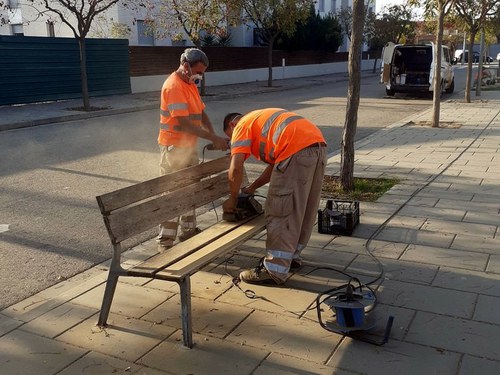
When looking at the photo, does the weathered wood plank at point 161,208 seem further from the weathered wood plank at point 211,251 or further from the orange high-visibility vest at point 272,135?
the orange high-visibility vest at point 272,135

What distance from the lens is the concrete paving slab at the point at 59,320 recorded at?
12.0ft

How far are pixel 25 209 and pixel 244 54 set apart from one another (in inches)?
1047

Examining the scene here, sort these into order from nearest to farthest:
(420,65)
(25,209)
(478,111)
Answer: (25,209) < (478,111) < (420,65)

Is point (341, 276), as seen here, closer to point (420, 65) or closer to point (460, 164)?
point (460, 164)

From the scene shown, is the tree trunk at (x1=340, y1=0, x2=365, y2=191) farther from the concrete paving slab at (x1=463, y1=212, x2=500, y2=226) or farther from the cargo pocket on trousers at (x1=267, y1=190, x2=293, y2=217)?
the cargo pocket on trousers at (x1=267, y1=190, x2=293, y2=217)

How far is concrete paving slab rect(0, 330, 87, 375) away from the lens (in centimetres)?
320

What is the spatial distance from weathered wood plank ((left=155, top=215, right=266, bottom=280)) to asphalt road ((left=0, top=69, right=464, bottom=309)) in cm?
145

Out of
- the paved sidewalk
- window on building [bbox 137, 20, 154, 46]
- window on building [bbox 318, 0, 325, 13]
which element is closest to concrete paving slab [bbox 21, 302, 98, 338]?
the paved sidewalk

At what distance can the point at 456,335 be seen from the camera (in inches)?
138

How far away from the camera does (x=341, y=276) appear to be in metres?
4.50

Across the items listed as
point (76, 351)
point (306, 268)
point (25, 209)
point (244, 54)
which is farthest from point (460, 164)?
point (244, 54)

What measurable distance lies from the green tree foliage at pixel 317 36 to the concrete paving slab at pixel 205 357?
35488 millimetres

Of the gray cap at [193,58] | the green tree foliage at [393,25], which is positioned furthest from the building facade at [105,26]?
the gray cap at [193,58]

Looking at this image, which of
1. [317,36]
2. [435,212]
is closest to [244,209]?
[435,212]
